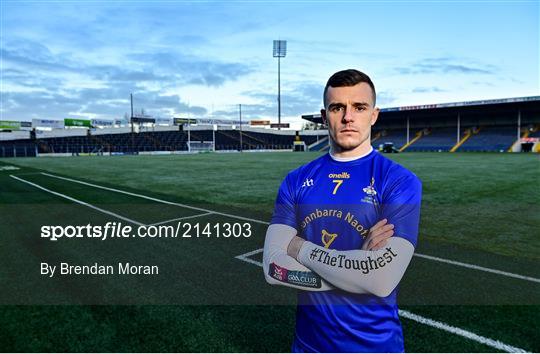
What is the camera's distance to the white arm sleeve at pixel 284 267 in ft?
6.03

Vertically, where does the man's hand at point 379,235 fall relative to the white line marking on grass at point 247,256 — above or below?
above

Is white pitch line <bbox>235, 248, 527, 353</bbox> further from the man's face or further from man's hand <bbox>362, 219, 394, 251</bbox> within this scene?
the man's face

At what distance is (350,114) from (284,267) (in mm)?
950

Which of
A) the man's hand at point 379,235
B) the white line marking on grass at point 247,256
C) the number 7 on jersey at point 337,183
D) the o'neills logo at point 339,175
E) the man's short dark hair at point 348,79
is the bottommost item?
the white line marking on grass at point 247,256

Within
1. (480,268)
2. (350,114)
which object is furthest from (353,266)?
(480,268)

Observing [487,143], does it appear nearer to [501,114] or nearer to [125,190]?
[501,114]

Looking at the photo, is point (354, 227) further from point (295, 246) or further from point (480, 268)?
point (480, 268)

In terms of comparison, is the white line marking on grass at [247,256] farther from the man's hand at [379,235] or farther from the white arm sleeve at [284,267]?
the man's hand at [379,235]

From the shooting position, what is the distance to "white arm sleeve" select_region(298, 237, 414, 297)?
68.4 inches

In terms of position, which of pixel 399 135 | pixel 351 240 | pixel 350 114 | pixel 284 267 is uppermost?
pixel 399 135

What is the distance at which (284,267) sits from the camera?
75.1 inches

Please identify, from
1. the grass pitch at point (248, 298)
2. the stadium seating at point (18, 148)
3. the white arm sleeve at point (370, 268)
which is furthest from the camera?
the stadium seating at point (18, 148)

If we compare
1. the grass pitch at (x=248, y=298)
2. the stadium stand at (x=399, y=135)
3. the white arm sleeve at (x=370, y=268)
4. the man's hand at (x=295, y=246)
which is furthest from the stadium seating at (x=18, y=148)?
the white arm sleeve at (x=370, y=268)

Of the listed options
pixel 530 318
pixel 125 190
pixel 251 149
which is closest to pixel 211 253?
pixel 530 318
